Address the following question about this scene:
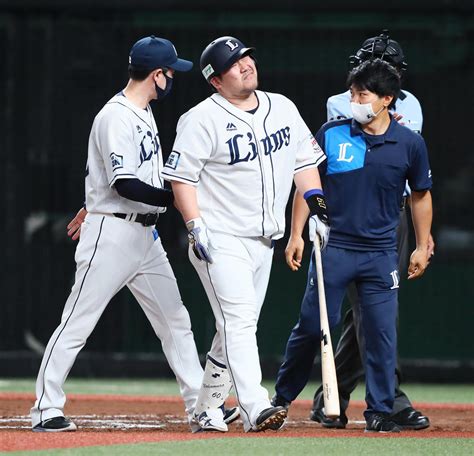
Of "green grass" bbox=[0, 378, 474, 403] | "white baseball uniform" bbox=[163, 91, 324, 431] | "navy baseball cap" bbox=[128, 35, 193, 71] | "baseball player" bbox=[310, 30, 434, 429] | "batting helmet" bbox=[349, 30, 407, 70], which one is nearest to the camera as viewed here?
"white baseball uniform" bbox=[163, 91, 324, 431]

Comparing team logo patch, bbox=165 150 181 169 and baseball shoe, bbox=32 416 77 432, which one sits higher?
team logo patch, bbox=165 150 181 169

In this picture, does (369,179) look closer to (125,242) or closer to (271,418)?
(125,242)

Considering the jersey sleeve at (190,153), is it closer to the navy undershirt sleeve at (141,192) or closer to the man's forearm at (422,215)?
the navy undershirt sleeve at (141,192)

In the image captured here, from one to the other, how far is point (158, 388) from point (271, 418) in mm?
4543

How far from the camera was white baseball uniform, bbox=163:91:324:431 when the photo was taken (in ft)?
21.8

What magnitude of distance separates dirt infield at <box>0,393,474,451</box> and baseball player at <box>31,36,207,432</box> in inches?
11.6

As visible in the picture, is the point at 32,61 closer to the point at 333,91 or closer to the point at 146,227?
the point at 333,91

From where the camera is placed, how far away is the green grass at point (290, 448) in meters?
5.85

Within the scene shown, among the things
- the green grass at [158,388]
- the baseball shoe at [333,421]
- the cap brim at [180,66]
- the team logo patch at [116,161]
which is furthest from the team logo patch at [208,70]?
the green grass at [158,388]

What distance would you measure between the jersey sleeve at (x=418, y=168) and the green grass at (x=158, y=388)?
10.1 ft

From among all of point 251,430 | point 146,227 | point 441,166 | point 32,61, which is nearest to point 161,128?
point 32,61

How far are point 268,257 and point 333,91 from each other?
4932 millimetres

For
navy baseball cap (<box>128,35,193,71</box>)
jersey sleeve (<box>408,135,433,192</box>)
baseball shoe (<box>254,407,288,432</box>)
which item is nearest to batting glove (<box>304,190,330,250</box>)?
Answer: jersey sleeve (<box>408,135,433,192</box>)

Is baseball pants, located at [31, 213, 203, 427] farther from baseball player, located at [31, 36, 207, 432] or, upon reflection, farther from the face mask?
the face mask
